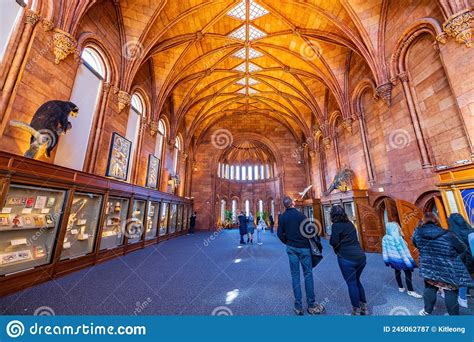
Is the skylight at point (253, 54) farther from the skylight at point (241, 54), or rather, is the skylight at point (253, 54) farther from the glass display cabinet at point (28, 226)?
the glass display cabinet at point (28, 226)

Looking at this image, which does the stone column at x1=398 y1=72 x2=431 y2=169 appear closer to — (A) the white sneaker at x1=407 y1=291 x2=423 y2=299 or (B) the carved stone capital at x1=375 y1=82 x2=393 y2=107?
(B) the carved stone capital at x1=375 y1=82 x2=393 y2=107

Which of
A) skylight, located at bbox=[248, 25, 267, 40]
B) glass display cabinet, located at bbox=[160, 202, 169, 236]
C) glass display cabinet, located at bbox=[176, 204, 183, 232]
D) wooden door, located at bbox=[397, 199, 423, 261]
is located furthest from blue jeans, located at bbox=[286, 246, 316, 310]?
glass display cabinet, located at bbox=[176, 204, 183, 232]

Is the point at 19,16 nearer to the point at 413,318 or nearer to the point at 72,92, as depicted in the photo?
the point at 72,92

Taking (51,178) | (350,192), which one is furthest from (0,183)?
(350,192)

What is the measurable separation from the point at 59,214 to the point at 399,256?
28.0ft

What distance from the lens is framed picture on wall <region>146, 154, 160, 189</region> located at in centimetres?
1070

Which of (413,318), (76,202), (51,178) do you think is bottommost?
(413,318)

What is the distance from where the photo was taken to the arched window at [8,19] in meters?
4.43

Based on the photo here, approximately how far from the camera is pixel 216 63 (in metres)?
13.6

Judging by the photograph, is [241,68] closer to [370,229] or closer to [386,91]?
[386,91]

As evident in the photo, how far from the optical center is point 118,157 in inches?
322

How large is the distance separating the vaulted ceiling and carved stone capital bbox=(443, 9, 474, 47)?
2.56 m

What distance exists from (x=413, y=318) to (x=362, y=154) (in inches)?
371

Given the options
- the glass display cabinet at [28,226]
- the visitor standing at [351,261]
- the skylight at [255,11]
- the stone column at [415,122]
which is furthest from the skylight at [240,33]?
the visitor standing at [351,261]
